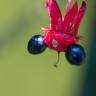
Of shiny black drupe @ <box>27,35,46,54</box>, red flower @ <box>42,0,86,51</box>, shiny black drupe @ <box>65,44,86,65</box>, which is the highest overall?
red flower @ <box>42,0,86,51</box>

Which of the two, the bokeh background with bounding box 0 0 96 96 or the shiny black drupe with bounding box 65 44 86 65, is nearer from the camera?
the shiny black drupe with bounding box 65 44 86 65

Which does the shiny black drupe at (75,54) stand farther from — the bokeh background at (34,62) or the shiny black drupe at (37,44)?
the bokeh background at (34,62)

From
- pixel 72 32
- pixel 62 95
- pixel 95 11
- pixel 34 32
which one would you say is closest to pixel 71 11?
pixel 72 32

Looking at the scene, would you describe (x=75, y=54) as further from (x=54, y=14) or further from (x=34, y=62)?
(x=34, y=62)

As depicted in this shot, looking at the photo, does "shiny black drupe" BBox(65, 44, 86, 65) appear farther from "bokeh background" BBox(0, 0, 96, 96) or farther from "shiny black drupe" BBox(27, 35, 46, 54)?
"bokeh background" BBox(0, 0, 96, 96)

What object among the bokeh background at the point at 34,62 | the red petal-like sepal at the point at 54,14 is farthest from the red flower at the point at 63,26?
the bokeh background at the point at 34,62

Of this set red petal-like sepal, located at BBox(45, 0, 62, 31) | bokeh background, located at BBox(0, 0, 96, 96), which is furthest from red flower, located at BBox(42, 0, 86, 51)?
bokeh background, located at BBox(0, 0, 96, 96)

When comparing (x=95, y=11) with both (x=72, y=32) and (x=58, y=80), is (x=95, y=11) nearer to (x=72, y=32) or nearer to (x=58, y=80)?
(x=58, y=80)
